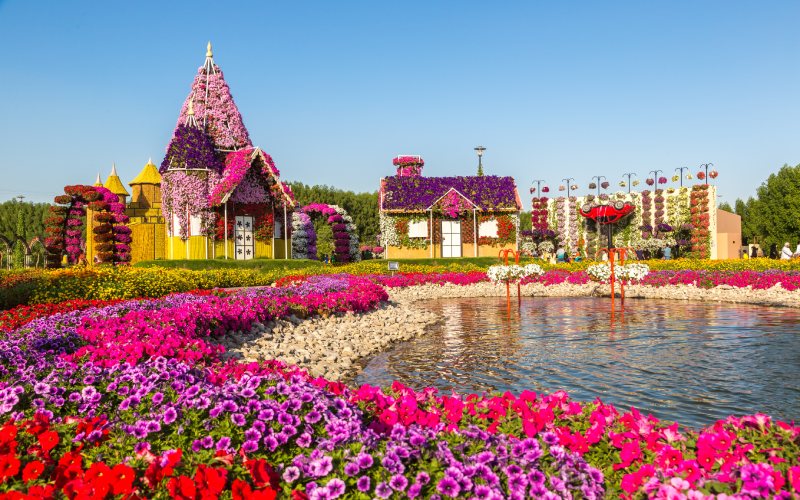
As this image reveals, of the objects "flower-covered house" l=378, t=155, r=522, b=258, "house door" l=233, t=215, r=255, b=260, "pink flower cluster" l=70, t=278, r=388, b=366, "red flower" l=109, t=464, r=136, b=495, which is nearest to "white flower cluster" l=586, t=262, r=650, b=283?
"pink flower cluster" l=70, t=278, r=388, b=366

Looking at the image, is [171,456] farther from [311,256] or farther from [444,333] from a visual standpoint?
[311,256]

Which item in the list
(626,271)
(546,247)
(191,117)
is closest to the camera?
(626,271)

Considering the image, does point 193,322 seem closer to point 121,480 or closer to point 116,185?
point 121,480

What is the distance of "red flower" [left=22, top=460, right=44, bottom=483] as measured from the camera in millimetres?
3279

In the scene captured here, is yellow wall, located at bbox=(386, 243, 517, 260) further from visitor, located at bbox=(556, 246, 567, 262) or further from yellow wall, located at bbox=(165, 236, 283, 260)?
yellow wall, located at bbox=(165, 236, 283, 260)

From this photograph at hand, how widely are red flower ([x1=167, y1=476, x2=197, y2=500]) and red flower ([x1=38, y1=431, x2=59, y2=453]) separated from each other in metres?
1.18

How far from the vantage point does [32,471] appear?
10.8ft

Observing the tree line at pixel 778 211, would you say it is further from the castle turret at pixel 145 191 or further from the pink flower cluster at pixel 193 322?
the castle turret at pixel 145 191

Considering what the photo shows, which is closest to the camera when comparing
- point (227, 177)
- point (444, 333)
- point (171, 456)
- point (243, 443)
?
point (171, 456)

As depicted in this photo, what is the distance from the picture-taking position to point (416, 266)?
28.5 meters

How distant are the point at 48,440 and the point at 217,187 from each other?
2557 cm

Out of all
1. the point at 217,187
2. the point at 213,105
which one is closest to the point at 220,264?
the point at 217,187

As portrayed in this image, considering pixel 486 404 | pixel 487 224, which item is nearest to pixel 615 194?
pixel 487 224

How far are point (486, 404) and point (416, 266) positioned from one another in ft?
78.4
